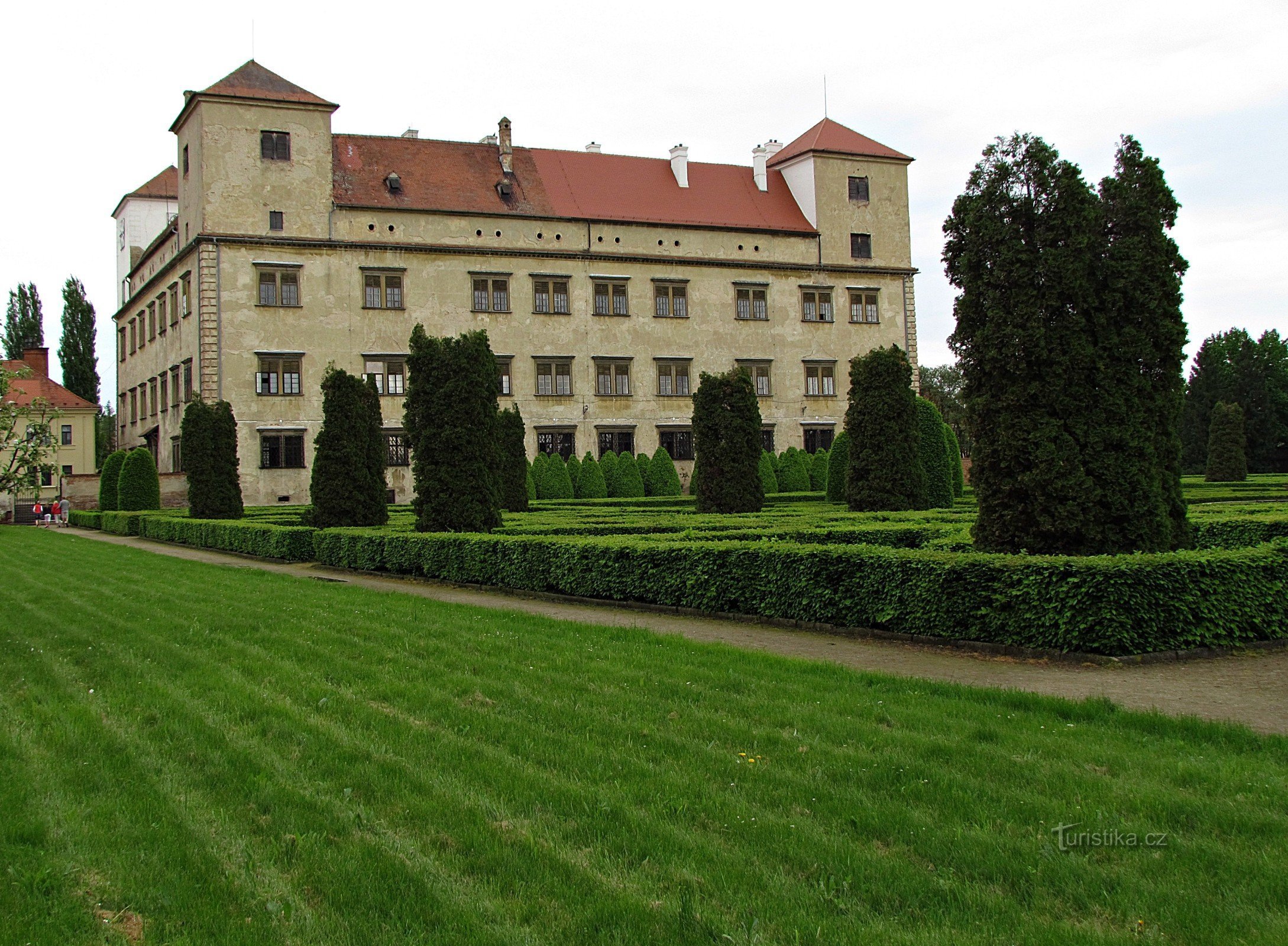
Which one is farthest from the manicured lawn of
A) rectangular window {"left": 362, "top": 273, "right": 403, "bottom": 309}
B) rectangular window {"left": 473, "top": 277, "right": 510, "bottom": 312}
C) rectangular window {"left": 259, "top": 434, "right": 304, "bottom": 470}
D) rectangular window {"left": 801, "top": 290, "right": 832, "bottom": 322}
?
rectangular window {"left": 801, "top": 290, "right": 832, "bottom": 322}

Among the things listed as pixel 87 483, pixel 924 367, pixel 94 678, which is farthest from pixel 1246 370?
pixel 94 678

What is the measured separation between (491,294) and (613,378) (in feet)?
22.5

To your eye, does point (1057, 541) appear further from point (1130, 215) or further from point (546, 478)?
point (546, 478)

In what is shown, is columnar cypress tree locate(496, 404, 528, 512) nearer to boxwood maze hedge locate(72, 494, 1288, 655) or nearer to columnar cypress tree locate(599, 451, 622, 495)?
boxwood maze hedge locate(72, 494, 1288, 655)

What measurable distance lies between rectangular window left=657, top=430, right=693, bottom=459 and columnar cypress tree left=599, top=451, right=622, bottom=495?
142 inches

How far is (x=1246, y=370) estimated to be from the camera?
65438 mm

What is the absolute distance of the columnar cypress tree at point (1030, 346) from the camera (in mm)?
11008

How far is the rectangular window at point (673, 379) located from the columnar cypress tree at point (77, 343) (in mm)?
44102

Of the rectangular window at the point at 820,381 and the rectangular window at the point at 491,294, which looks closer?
the rectangular window at the point at 491,294

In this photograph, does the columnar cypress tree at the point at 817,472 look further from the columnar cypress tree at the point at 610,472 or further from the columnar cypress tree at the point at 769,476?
the columnar cypress tree at the point at 610,472

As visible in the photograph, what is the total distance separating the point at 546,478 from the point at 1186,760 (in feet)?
128

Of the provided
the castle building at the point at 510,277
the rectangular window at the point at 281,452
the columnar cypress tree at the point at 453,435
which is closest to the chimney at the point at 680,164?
the castle building at the point at 510,277

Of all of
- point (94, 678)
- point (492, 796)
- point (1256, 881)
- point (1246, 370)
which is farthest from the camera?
point (1246, 370)

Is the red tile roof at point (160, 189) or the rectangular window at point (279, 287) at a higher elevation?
the red tile roof at point (160, 189)
